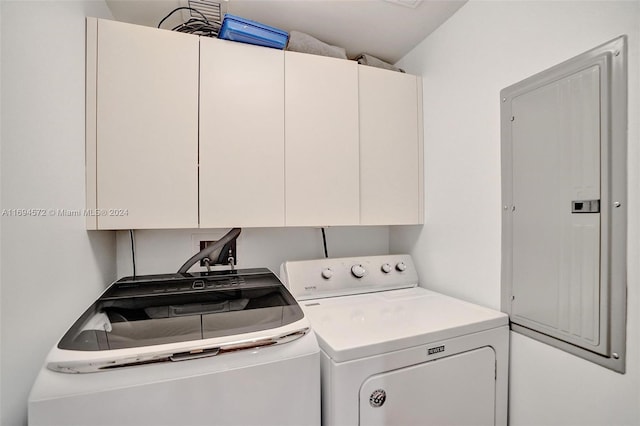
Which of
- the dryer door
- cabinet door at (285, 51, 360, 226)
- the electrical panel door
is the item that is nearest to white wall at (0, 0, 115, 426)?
cabinet door at (285, 51, 360, 226)

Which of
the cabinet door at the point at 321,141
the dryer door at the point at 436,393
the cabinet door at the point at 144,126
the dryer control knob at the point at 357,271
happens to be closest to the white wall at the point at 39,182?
the cabinet door at the point at 144,126

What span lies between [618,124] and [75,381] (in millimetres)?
1702

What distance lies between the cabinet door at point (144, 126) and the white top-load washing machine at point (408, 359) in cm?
70

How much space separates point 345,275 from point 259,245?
22.1 inches

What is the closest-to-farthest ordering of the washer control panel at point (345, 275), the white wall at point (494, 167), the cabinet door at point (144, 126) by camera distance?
the white wall at point (494, 167) < the cabinet door at point (144, 126) < the washer control panel at point (345, 275)

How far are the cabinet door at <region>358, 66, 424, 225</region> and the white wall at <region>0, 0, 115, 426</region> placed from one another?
127cm

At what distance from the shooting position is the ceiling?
4.57 feet

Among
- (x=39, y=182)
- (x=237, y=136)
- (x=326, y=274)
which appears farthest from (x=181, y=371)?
(x=237, y=136)

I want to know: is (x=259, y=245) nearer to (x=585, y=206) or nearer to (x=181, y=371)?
(x=181, y=371)

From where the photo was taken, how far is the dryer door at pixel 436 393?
97 cm

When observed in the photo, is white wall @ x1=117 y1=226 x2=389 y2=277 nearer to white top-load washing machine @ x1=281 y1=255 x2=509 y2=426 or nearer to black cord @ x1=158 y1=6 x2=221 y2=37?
white top-load washing machine @ x1=281 y1=255 x2=509 y2=426

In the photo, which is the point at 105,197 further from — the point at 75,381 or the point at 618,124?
the point at 618,124

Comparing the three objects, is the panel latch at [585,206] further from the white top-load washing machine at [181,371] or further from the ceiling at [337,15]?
the ceiling at [337,15]

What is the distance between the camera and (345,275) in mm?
1597
